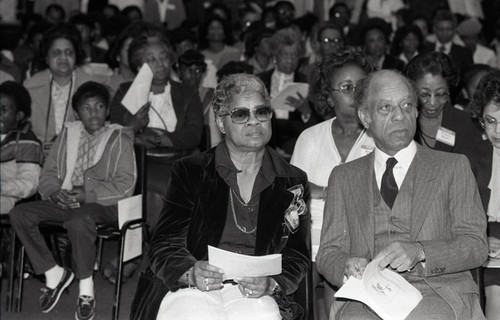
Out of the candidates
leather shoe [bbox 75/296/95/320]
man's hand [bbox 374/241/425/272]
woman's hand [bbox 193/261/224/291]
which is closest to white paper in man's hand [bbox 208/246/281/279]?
woman's hand [bbox 193/261/224/291]

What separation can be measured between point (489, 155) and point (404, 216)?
1068 mm

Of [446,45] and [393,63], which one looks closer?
[393,63]

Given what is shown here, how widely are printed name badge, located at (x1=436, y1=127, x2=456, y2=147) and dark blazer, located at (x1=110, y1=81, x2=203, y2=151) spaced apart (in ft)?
6.77

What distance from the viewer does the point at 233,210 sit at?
160 inches

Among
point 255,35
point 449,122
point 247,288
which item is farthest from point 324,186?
point 255,35

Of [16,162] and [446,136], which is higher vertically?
[446,136]

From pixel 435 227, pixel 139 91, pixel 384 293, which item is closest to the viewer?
pixel 384 293

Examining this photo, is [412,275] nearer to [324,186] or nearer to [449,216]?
[449,216]

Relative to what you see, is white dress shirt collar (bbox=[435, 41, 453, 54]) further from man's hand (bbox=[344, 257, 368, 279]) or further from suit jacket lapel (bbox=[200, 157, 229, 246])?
man's hand (bbox=[344, 257, 368, 279])

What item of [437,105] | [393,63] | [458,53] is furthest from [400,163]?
[458,53]

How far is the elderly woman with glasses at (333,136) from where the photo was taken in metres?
4.82

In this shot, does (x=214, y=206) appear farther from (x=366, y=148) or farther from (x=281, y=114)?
(x=281, y=114)

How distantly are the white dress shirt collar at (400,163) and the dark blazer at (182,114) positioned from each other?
2711 millimetres

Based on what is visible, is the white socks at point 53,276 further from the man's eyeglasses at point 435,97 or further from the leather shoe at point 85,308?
the man's eyeglasses at point 435,97
